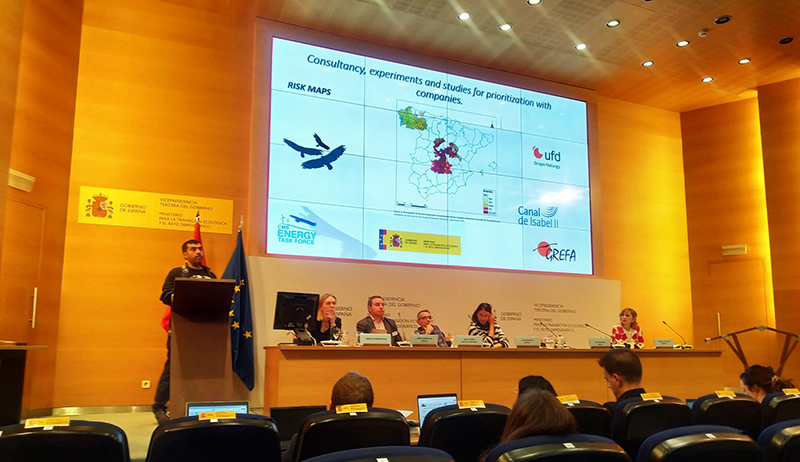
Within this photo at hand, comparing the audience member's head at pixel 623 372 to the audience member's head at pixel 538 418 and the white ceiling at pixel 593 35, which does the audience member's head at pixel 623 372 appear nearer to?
the audience member's head at pixel 538 418

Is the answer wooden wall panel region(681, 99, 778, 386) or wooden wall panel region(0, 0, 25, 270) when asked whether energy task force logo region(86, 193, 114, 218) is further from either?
wooden wall panel region(681, 99, 778, 386)

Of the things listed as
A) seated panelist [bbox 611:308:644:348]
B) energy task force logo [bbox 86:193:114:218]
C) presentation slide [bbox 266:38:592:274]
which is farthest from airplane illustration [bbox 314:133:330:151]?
seated panelist [bbox 611:308:644:348]

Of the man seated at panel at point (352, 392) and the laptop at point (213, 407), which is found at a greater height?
the man seated at panel at point (352, 392)

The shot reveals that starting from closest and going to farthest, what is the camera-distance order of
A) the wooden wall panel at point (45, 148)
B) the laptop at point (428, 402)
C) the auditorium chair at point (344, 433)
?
the auditorium chair at point (344, 433) → the laptop at point (428, 402) → the wooden wall panel at point (45, 148)

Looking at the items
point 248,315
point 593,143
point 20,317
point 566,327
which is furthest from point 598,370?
point 20,317

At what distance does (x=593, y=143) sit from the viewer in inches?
333

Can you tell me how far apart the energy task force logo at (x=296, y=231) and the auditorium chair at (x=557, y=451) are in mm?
→ 5180

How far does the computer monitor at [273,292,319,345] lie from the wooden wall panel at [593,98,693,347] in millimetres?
5032

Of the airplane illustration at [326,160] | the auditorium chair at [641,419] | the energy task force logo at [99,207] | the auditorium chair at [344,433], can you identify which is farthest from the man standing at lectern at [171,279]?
the auditorium chair at [641,419]

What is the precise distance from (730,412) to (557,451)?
5.81 ft

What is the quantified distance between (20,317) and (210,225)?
6.10ft

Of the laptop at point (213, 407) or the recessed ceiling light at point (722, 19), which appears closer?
the laptop at point (213, 407)

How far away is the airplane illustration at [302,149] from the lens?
6629mm

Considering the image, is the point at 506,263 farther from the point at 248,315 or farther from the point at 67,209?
the point at 67,209
